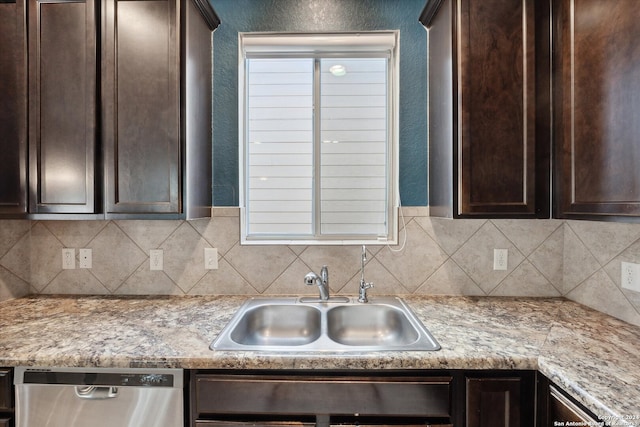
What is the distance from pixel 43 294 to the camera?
180cm

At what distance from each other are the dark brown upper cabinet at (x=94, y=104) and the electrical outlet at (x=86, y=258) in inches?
16.1

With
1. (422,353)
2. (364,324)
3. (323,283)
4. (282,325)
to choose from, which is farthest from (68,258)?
(422,353)

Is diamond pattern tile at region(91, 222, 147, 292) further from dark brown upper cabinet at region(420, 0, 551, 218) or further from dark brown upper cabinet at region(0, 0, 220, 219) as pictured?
dark brown upper cabinet at region(420, 0, 551, 218)

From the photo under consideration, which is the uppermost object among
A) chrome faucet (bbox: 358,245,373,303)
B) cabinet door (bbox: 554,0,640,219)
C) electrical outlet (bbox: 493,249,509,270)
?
cabinet door (bbox: 554,0,640,219)

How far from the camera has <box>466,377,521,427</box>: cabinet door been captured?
1.07 metres

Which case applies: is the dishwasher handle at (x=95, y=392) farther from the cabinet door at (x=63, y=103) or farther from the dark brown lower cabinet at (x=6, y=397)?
the cabinet door at (x=63, y=103)

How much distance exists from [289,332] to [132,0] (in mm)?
1740

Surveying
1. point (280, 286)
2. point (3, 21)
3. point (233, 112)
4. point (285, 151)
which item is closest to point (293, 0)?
point (233, 112)

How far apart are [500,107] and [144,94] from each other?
159cm

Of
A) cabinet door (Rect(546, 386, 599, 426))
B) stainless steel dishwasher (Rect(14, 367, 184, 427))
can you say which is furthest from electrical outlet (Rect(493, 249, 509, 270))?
stainless steel dishwasher (Rect(14, 367, 184, 427))

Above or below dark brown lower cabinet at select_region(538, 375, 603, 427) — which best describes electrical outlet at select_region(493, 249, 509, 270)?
above

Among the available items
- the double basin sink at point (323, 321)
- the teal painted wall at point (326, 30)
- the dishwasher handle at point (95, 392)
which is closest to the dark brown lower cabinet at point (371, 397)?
the dishwasher handle at point (95, 392)

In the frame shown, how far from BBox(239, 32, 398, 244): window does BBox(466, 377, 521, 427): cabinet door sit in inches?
36.7

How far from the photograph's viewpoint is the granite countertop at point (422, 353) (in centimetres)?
95
